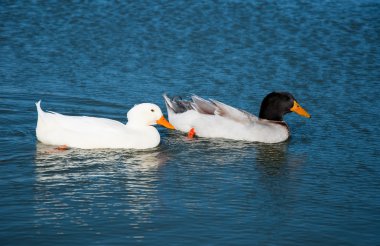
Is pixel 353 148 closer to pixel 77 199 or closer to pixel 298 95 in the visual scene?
pixel 298 95

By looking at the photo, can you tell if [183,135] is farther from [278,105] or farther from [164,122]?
[278,105]

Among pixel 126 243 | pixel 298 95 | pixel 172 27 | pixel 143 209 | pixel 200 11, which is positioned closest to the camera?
pixel 126 243

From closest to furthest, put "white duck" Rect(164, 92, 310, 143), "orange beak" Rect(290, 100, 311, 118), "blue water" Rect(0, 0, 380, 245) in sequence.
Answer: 1. "blue water" Rect(0, 0, 380, 245)
2. "white duck" Rect(164, 92, 310, 143)
3. "orange beak" Rect(290, 100, 311, 118)

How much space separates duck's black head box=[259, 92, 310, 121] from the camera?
1149 cm

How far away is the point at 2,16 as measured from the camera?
17.1 m

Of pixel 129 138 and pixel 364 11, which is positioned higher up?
pixel 364 11

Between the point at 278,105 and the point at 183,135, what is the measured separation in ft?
4.76

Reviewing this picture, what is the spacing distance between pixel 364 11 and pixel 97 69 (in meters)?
6.66

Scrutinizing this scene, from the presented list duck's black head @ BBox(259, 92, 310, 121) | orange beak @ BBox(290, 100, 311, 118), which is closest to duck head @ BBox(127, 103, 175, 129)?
duck's black head @ BBox(259, 92, 310, 121)

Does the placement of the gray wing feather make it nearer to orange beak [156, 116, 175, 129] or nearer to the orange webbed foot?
the orange webbed foot

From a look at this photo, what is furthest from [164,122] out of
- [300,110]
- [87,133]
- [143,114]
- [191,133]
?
[300,110]

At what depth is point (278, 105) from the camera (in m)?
11.6

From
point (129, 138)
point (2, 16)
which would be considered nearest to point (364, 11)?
point (2, 16)

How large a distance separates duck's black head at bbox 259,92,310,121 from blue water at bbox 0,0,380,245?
0.33 m
